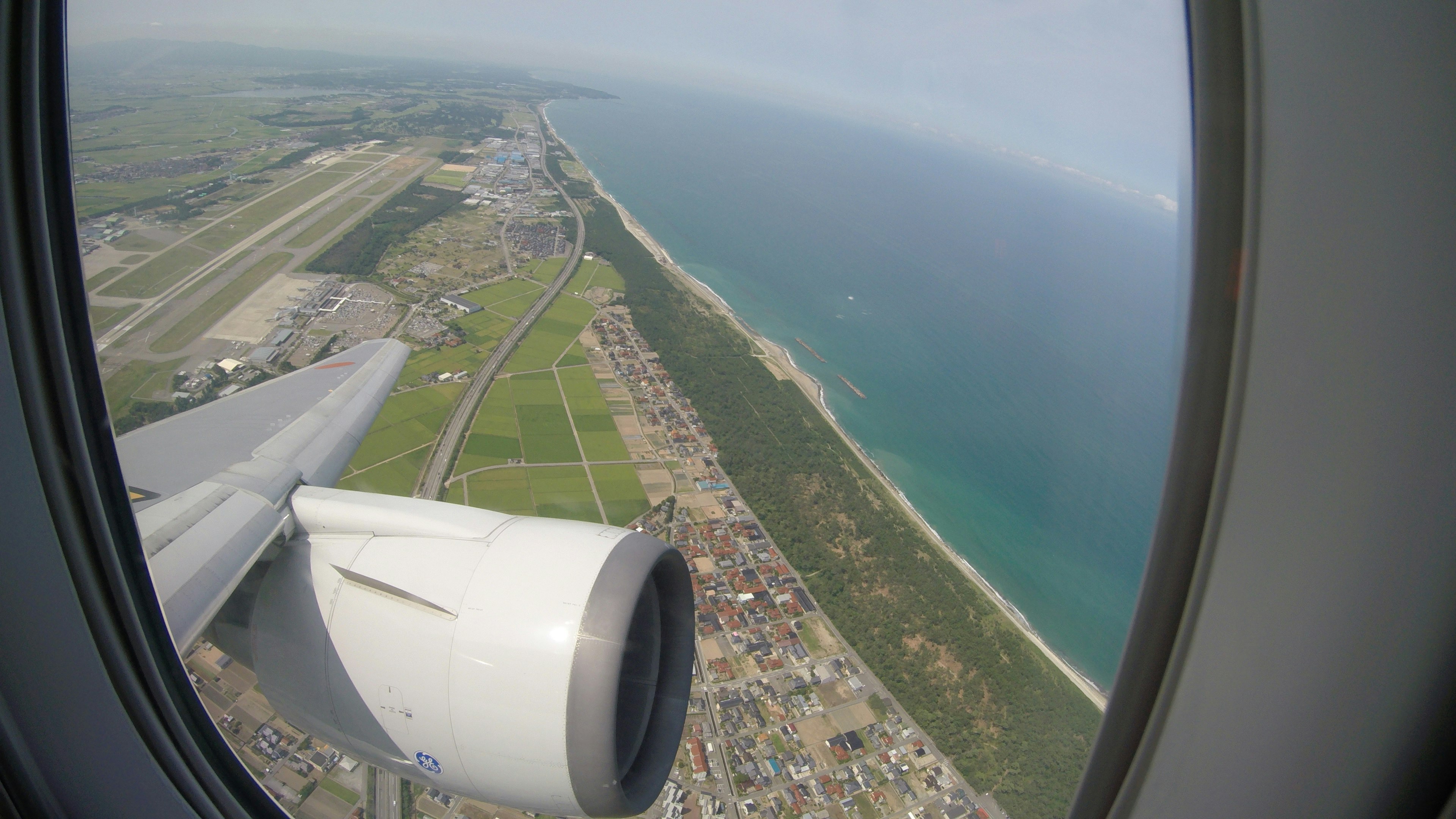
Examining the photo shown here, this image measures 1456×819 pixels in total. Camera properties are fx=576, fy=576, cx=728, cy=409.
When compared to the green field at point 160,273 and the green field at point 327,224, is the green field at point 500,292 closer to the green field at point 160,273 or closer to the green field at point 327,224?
the green field at point 327,224

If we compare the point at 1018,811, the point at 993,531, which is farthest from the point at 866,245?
the point at 1018,811

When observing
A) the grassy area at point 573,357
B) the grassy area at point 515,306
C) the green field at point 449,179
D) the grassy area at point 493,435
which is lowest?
the grassy area at point 493,435

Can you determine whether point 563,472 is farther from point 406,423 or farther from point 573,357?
point 573,357

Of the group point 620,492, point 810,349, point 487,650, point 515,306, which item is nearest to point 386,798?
point 487,650

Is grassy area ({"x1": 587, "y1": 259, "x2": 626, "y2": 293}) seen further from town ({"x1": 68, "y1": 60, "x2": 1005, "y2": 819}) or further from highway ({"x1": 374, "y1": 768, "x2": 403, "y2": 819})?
highway ({"x1": 374, "y1": 768, "x2": 403, "y2": 819})

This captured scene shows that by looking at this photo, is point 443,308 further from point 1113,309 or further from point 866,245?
point 866,245

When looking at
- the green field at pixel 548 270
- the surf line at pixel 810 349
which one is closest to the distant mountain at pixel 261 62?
the green field at pixel 548 270

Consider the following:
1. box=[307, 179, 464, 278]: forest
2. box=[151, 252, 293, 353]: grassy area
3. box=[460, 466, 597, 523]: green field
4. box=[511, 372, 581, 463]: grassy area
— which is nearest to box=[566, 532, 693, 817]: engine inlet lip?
box=[151, 252, 293, 353]: grassy area
